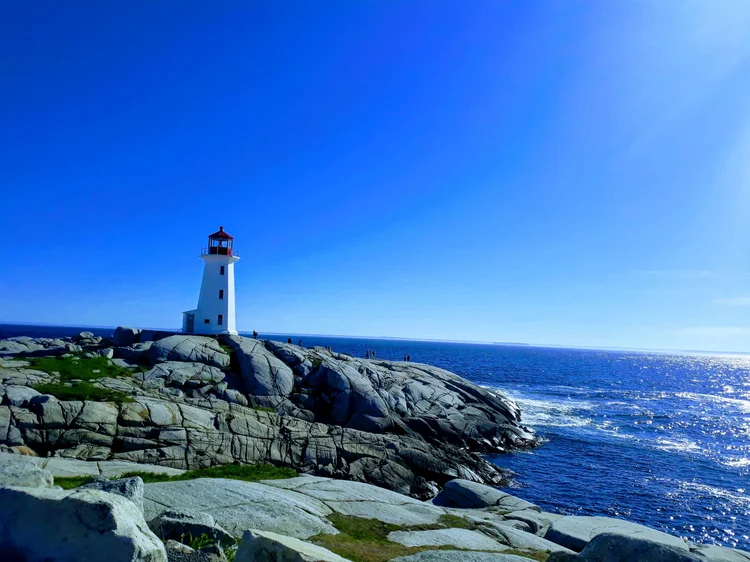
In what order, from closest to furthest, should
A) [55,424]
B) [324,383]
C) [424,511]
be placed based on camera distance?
[424,511] → [55,424] → [324,383]

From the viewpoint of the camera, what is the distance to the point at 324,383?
151 ft

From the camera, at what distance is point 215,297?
56875mm

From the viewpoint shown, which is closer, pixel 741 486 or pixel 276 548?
pixel 276 548

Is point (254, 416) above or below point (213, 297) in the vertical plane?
below

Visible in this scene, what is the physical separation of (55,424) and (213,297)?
30.7 metres

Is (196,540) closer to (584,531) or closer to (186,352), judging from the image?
(584,531)

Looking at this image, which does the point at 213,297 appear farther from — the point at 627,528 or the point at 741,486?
the point at 741,486

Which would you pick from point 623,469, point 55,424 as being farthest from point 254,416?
point 623,469

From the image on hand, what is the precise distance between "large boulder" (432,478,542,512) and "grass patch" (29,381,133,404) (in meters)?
20.2

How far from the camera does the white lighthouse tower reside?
56.3 m

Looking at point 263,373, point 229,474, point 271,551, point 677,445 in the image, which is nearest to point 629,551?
point 271,551

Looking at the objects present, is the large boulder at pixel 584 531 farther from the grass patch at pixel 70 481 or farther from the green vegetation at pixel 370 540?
the grass patch at pixel 70 481

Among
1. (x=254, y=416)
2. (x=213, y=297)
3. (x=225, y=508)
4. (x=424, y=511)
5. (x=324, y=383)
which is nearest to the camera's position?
(x=225, y=508)

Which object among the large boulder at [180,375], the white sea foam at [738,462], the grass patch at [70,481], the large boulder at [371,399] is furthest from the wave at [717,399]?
the grass patch at [70,481]
